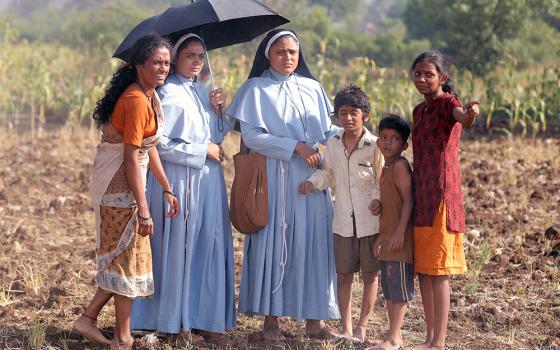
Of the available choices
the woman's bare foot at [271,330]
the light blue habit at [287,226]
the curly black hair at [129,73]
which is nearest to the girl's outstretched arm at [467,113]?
the light blue habit at [287,226]

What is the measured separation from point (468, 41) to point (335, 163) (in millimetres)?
13698

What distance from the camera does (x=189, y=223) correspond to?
4.87 metres

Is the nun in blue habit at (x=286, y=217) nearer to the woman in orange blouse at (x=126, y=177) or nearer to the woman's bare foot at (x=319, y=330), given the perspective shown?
the woman's bare foot at (x=319, y=330)

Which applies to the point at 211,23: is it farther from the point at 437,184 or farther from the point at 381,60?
the point at 381,60

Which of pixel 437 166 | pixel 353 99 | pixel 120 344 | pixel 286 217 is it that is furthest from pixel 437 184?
pixel 120 344

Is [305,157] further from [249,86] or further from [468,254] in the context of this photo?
[468,254]

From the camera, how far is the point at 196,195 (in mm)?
4895

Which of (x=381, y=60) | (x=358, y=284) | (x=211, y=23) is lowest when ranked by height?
(x=358, y=284)

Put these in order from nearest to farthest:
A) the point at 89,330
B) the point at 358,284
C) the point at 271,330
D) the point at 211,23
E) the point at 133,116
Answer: the point at 133,116 < the point at 89,330 < the point at 271,330 < the point at 211,23 < the point at 358,284

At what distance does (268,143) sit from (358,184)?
509mm

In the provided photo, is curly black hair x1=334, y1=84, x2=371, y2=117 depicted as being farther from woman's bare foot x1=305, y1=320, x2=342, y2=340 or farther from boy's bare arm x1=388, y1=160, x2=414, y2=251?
woman's bare foot x1=305, y1=320, x2=342, y2=340

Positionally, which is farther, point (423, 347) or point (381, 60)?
point (381, 60)

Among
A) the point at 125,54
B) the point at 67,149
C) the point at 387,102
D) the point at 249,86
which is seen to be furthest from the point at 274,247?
the point at 387,102

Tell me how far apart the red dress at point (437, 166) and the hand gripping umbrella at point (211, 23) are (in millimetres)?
1125
